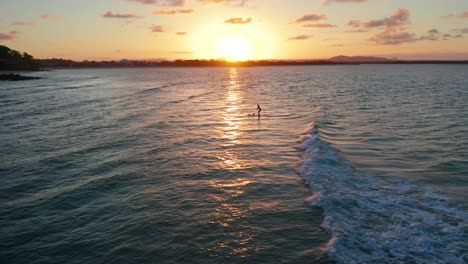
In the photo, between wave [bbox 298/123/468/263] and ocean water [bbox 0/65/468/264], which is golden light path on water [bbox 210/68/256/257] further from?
wave [bbox 298/123/468/263]

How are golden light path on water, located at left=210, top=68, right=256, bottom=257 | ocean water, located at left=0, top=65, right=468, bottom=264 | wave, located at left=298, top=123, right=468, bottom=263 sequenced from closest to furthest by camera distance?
wave, located at left=298, top=123, right=468, bottom=263 < ocean water, located at left=0, top=65, right=468, bottom=264 < golden light path on water, located at left=210, top=68, right=256, bottom=257

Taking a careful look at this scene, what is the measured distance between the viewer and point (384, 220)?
16359mm

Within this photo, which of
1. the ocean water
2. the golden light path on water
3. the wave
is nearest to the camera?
the wave

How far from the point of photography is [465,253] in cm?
1342

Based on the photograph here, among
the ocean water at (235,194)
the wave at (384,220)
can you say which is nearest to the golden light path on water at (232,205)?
the ocean water at (235,194)

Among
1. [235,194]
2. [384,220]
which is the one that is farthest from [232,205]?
[384,220]

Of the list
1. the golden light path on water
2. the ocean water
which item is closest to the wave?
the ocean water

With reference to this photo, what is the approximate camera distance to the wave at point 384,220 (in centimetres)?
1348

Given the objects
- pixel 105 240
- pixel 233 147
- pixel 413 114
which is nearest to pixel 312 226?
pixel 105 240

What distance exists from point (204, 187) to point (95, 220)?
22.4 feet

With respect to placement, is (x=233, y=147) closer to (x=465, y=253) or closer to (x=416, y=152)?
(x=416, y=152)

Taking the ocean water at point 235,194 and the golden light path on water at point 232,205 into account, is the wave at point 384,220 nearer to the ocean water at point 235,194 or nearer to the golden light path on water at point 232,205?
the ocean water at point 235,194

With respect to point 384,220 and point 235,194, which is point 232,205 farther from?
point 384,220

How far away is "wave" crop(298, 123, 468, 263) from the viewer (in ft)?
44.2
